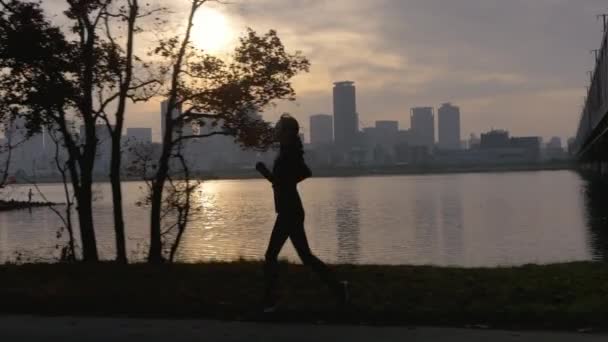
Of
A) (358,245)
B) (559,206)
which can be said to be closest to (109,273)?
(358,245)

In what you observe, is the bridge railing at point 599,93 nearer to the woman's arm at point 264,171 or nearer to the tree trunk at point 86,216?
the tree trunk at point 86,216

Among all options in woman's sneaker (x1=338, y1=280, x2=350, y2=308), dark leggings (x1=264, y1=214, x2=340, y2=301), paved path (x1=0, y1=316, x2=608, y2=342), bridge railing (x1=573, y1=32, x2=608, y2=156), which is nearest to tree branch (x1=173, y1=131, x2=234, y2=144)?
dark leggings (x1=264, y1=214, x2=340, y2=301)

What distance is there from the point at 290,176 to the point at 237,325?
1.87 metres

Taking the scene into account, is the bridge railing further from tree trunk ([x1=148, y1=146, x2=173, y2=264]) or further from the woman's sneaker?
the woman's sneaker

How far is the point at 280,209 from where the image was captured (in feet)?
26.4

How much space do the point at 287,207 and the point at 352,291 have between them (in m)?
1.56

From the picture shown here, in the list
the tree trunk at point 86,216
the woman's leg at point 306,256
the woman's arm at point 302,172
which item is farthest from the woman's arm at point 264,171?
the tree trunk at point 86,216

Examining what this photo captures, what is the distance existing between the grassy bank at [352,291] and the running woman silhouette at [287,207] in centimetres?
38

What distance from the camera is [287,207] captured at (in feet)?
26.4

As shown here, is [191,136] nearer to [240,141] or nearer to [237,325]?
[240,141]

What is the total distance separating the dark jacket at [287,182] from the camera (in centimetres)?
805

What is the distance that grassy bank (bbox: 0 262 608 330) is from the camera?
7582 millimetres

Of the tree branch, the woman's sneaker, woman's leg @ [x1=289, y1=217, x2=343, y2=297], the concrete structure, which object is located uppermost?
the concrete structure

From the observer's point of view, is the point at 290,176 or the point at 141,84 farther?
the point at 141,84
